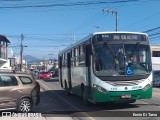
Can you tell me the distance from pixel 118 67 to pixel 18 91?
3.97 metres

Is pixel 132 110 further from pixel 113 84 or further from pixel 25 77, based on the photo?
pixel 25 77

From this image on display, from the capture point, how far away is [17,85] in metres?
14.0

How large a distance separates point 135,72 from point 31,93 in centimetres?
418

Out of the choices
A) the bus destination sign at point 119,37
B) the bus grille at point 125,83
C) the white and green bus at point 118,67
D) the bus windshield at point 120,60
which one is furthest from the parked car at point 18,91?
the bus destination sign at point 119,37

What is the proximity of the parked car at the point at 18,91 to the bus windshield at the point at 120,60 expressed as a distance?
2.63m

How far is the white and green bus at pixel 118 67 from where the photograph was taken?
47.2 ft

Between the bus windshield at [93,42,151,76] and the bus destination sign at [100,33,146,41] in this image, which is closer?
the bus windshield at [93,42,151,76]

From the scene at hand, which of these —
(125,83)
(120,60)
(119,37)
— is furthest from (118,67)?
(119,37)

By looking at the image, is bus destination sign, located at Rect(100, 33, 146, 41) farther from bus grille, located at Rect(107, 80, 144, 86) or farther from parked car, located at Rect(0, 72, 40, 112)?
parked car, located at Rect(0, 72, 40, 112)

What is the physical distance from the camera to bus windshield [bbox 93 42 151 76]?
14.5 m

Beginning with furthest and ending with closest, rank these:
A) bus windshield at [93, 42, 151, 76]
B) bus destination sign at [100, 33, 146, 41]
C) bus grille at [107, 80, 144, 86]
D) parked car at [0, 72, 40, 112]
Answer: bus destination sign at [100, 33, 146, 41] < bus windshield at [93, 42, 151, 76] < bus grille at [107, 80, 144, 86] < parked car at [0, 72, 40, 112]

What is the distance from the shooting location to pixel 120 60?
574 inches

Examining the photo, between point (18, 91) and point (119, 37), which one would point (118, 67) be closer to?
point (119, 37)

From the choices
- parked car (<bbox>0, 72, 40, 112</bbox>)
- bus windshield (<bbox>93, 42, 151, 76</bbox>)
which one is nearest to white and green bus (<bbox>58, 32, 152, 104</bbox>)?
bus windshield (<bbox>93, 42, 151, 76</bbox>)
